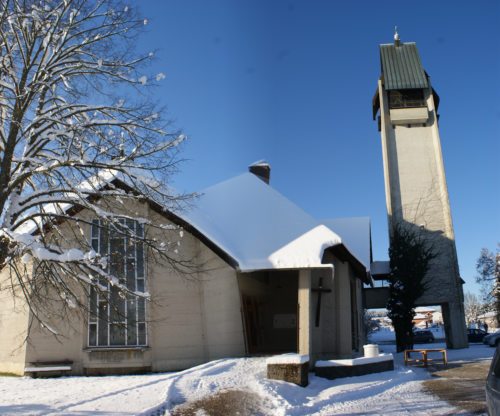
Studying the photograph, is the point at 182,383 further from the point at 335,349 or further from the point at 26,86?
the point at 335,349

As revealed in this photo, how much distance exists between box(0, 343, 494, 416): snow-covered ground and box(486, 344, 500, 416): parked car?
655 centimetres

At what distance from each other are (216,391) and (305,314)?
5165 mm

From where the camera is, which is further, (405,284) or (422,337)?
(422,337)

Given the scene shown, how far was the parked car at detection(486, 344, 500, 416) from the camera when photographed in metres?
3.34

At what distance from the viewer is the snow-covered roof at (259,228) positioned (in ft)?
53.3

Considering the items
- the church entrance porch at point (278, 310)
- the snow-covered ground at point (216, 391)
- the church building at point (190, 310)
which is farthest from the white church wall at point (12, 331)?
the church entrance porch at point (278, 310)

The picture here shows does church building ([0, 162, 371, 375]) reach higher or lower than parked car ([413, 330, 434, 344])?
higher

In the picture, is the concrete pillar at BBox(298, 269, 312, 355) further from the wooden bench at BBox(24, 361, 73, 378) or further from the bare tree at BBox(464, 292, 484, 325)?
the bare tree at BBox(464, 292, 484, 325)

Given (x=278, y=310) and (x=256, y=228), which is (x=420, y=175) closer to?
(x=278, y=310)

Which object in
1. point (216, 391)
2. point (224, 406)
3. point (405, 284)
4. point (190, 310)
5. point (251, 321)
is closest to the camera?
point (224, 406)

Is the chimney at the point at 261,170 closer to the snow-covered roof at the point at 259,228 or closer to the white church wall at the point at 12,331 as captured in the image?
the snow-covered roof at the point at 259,228

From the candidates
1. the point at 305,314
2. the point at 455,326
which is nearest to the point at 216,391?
the point at 305,314

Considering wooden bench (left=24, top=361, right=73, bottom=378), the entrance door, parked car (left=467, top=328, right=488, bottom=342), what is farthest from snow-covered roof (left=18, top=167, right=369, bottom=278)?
parked car (left=467, top=328, right=488, bottom=342)

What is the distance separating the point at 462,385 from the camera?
12.9m
